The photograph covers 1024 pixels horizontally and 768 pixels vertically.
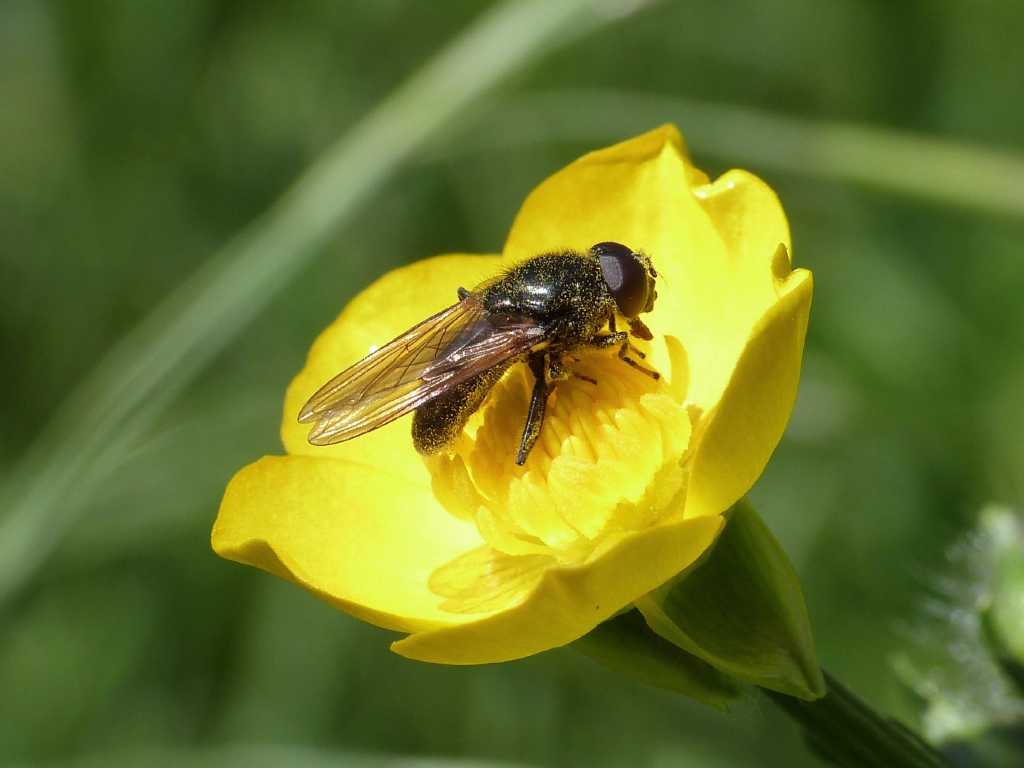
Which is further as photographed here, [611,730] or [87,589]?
[87,589]

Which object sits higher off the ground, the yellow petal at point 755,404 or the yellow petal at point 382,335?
the yellow petal at point 382,335

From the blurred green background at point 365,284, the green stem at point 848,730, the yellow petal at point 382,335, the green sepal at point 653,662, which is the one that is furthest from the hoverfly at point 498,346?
the blurred green background at point 365,284

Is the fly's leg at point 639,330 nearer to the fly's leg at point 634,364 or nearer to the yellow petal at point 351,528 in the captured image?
the fly's leg at point 634,364

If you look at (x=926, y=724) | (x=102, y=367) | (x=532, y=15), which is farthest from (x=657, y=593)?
(x=102, y=367)

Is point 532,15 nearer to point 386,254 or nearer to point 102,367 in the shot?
point 386,254

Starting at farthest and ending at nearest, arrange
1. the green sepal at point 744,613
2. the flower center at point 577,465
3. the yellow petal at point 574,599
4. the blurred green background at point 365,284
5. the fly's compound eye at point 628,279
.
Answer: the blurred green background at point 365,284, the fly's compound eye at point 628,279, the flower center at point 577,465, the green sepal at point 744,613, the yellow petal at point 574,599

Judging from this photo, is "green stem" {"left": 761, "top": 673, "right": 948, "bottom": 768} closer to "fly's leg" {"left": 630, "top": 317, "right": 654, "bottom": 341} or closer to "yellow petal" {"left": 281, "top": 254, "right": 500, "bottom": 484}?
"fly's leg" {"left": 630, "top": 317, "right": 654, "bottom": 341}
